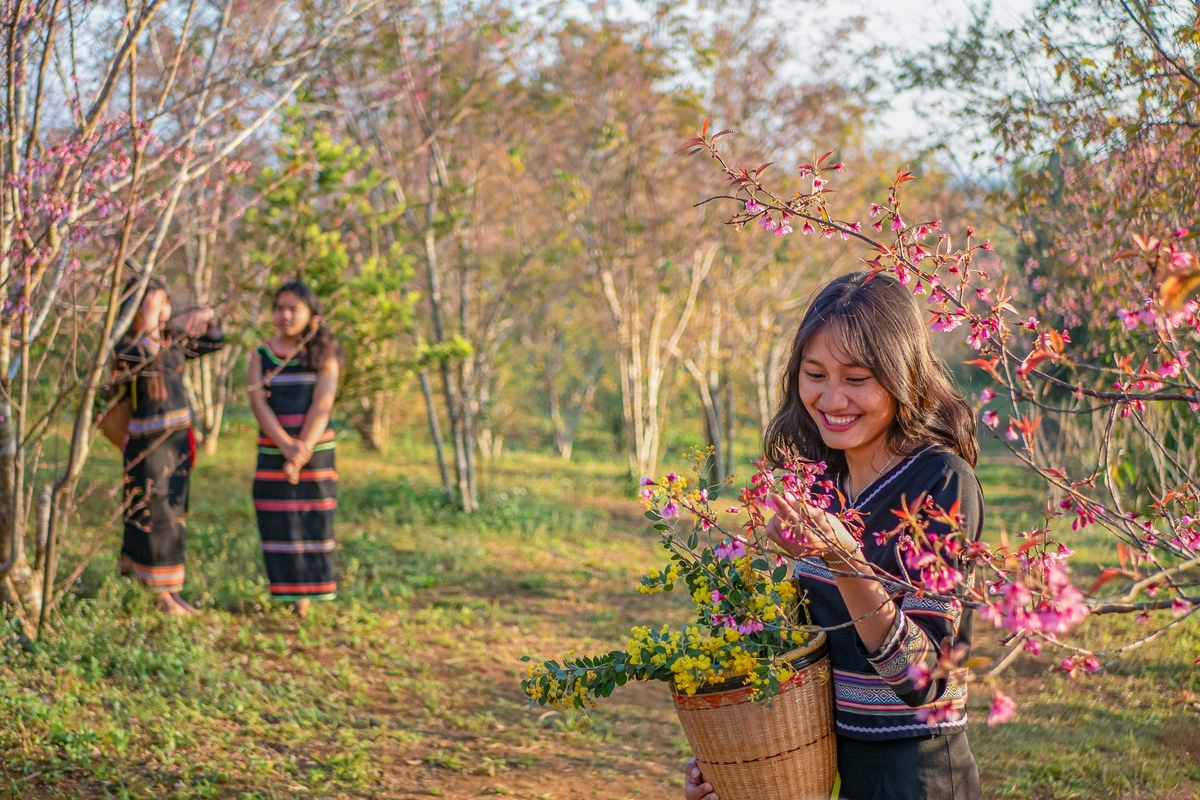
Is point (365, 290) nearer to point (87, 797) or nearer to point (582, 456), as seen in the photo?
point (87, 797)

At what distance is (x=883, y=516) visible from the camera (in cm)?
180

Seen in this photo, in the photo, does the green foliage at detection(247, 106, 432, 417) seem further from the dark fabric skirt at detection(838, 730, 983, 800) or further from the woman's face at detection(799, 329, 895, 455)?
the dark fabric skirt at detection(838, 730, 983, 800)

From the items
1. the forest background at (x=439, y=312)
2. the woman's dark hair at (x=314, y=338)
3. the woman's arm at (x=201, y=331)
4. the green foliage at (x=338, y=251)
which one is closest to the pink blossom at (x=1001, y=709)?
the forest background at (x=439, y=312)

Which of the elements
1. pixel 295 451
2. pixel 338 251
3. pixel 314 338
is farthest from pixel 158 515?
pixel 338 251

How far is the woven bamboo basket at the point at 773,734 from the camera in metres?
1.76

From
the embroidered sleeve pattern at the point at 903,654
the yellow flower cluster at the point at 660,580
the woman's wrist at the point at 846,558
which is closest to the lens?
the woman's wrist at the point at 846,558

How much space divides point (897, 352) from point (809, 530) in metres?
0.50

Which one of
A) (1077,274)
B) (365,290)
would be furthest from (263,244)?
(1077,274)

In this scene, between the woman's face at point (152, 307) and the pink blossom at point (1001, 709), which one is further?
the woman's face at point (152, 307)

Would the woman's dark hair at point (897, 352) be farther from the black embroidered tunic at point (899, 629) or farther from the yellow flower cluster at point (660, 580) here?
the yellow flower cluster at point (660, 580)

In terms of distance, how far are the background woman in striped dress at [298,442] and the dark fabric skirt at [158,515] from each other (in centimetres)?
43

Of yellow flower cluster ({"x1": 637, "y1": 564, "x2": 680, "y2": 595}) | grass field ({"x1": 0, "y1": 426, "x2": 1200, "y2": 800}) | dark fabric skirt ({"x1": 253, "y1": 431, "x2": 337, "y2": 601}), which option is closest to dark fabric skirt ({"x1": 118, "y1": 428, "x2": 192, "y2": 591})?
grass field ({"x1": 0, "y1": 426, "x2": 1200, "y2": 800})

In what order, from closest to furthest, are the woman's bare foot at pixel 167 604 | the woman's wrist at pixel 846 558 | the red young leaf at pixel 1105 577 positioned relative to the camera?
1. the red young leaf at pixel 1105 577
2. the woman's wrist at pixel 846 558
3. the woman's bare foot at pixel 167 604

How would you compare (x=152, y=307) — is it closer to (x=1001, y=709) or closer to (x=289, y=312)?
(x=289, y=312)
